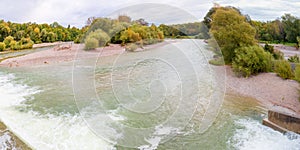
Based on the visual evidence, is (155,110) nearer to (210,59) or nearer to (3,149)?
(3,149)

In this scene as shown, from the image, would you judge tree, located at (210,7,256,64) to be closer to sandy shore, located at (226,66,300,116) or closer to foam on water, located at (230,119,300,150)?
sandy shore, located at (226,66,300,116)

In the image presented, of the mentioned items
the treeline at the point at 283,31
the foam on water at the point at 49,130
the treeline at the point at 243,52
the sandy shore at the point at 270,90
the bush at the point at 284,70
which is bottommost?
the foam on water at the point at 49,130

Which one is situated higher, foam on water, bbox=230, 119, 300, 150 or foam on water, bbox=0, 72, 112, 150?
foam on water, bbox=0, 72, 112, 150

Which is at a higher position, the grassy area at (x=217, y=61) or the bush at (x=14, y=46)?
the bush at (x=14, y=46)

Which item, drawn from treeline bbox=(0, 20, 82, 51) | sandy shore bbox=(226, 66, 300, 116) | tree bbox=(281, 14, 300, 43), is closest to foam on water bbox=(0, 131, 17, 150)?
sandy shore bbox=(226, 66, 300, 116)

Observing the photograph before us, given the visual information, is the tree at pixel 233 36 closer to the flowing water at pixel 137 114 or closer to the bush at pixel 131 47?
the flowing water at pixel 137 114

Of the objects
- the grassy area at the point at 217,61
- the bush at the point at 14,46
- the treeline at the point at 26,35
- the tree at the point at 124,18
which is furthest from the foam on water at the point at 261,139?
the bush at the point at 14,46
